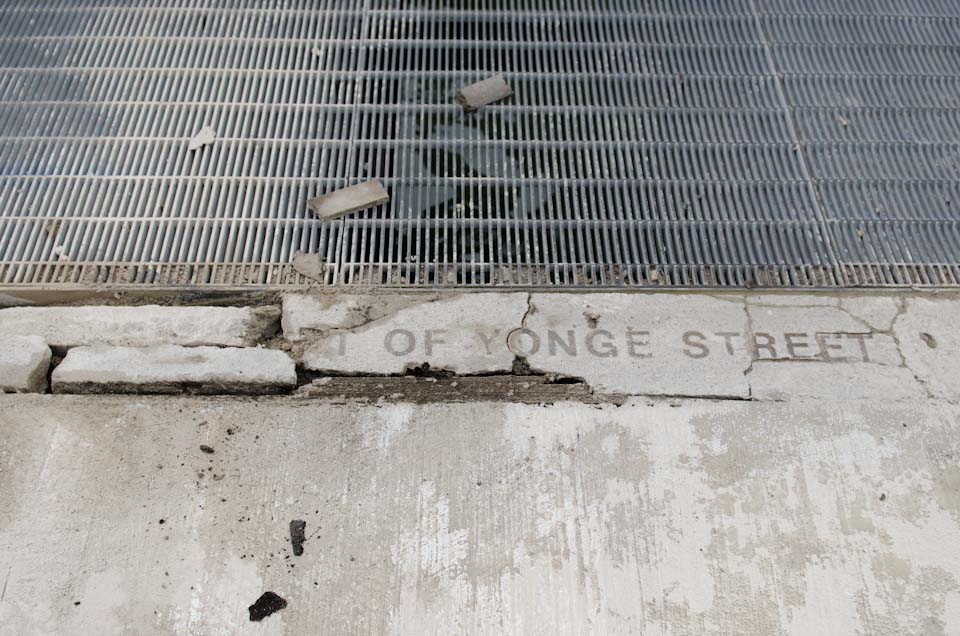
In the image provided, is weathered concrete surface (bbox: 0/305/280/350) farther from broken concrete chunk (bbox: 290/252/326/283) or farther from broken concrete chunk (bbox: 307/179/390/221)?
broken concrete chunk (bbox: 307/179/390/221)

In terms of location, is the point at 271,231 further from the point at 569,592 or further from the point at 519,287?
the point at 569,592

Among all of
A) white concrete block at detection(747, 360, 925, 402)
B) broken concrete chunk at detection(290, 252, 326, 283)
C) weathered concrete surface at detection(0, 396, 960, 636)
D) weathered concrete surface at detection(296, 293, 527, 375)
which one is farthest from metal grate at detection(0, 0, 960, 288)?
weathered concrete surface at detection(0, 396, 960, 636)

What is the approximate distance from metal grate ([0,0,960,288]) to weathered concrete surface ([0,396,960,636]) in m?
0.71

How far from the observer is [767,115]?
368cm

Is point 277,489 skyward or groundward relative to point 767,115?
groundward

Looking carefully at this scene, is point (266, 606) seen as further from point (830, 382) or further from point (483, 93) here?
point (483, 93)

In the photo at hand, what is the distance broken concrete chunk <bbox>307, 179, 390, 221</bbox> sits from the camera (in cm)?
330

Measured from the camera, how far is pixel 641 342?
2938 mm

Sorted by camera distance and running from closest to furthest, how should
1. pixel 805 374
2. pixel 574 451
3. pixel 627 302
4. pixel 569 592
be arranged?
pixel 569 592 → pixel 574 451 → pixel 805 374 → pixel 627 302

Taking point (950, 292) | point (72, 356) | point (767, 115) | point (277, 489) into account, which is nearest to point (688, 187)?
point (767, 115)

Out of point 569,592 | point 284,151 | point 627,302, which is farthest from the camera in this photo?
point 284,151

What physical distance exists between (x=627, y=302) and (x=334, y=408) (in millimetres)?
1326

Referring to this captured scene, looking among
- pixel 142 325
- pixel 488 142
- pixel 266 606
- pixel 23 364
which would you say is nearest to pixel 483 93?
pixel 488 142

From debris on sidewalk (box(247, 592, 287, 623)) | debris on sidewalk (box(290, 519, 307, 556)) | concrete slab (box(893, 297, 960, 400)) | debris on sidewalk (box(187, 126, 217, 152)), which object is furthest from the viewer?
debris on sidewalk (box(187, 126, 217, 152))
